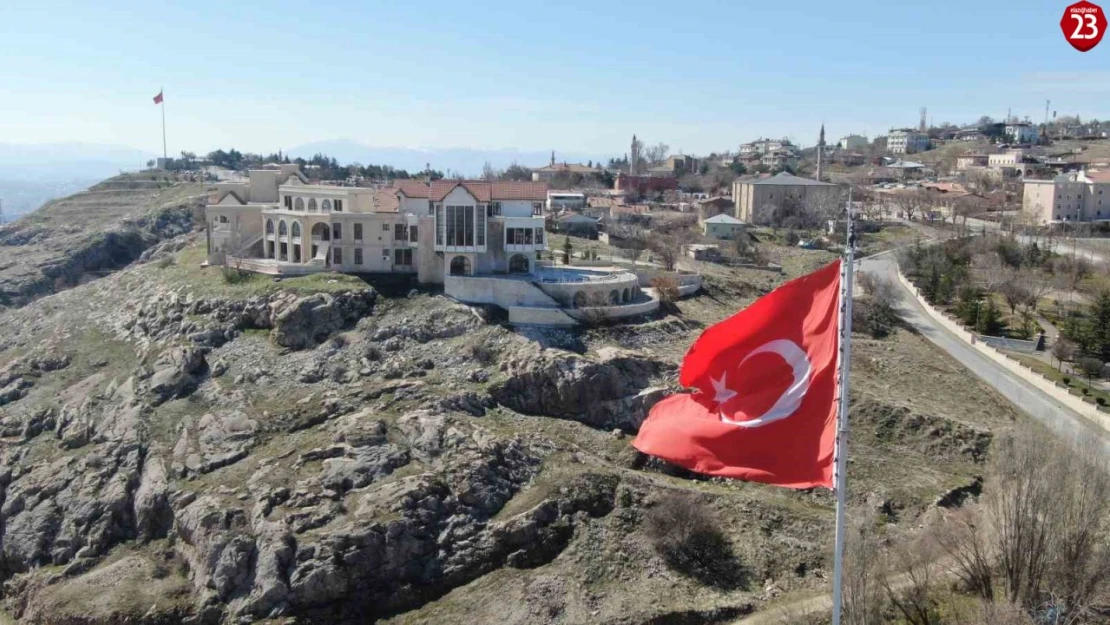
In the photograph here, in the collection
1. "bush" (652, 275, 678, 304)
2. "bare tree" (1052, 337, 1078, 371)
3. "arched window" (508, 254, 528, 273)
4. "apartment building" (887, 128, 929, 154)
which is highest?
"apartment building" (887, 128, 929, 154)

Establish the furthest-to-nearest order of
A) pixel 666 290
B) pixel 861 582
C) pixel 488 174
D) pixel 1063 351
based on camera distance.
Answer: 1. pixel 488 174
2. pixel 666 290
3. pixel 1063 351
4. pixel 861 582

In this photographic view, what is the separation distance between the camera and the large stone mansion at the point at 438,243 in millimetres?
45750

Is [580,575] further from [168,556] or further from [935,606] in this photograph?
[168,556]

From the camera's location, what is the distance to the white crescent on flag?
527 inches

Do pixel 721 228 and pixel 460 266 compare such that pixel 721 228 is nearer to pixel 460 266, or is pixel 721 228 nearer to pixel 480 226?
pixel 480 226

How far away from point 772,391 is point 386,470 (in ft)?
77.7

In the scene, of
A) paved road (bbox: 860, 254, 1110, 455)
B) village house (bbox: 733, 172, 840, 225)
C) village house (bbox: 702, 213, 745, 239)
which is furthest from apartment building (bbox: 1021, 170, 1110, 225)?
paved road (bbox: 860, 254, 1110, 455)

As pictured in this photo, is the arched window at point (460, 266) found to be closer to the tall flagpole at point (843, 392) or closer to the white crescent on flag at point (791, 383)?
the white crescent on flag at point (791, 383)

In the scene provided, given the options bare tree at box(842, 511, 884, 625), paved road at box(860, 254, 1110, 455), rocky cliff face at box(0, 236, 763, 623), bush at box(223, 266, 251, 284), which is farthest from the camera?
bush at box(223, 266, 251, 284)

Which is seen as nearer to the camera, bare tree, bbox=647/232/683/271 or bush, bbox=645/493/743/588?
bush, bbox=645/493/743/588

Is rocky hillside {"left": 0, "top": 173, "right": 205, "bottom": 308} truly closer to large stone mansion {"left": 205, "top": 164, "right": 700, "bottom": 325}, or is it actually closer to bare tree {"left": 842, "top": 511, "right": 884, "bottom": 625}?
large stone mansion {"left": 205, "top": 164, "right": 700, "bottom": 325}

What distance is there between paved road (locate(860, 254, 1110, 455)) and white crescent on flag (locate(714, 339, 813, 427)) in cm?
1783

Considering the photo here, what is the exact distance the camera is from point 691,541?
103ft

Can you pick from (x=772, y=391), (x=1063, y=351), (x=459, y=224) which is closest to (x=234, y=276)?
(x=459, y=224)
